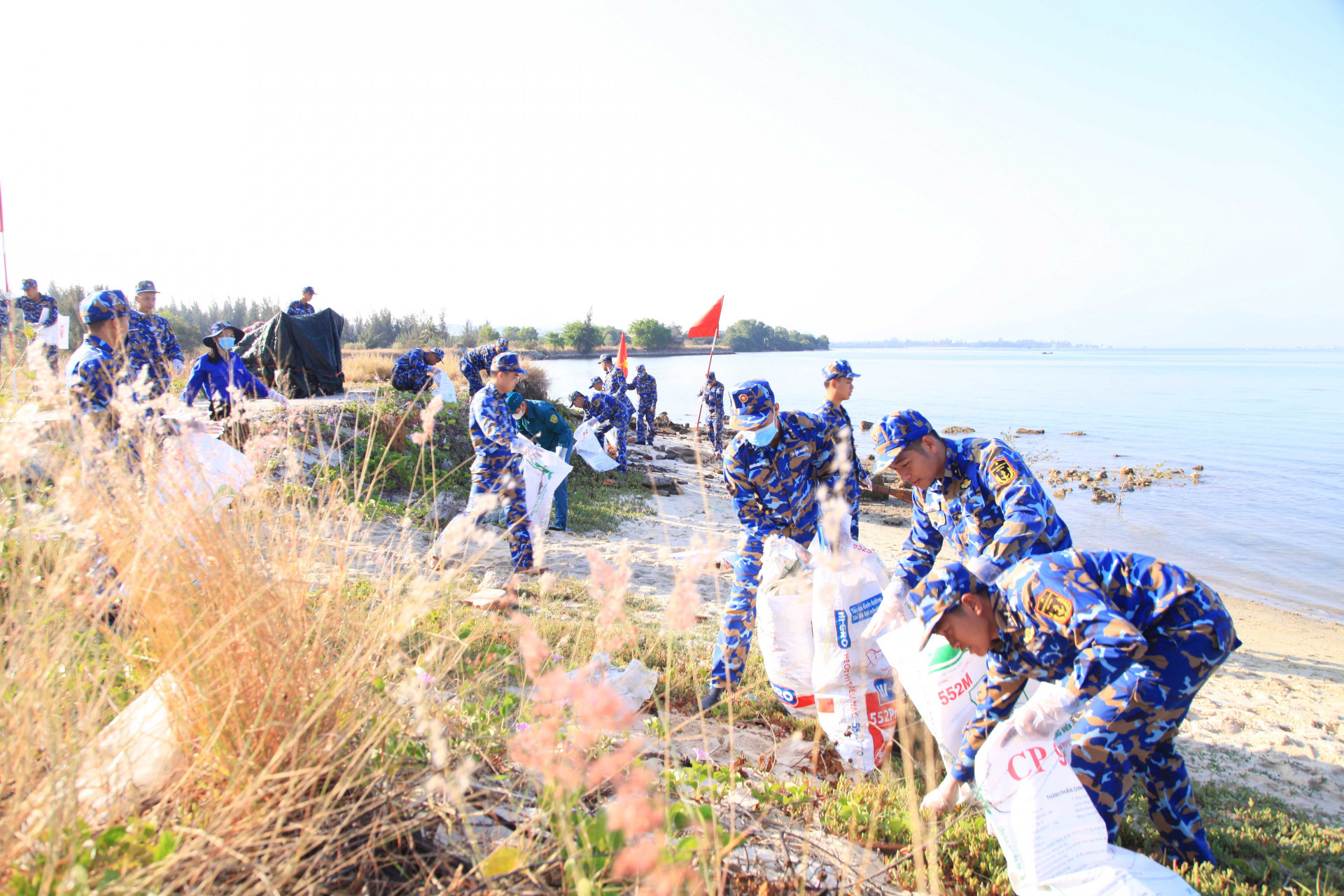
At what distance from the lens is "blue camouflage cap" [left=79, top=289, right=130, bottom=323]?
3488mm

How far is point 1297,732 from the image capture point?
380 cm

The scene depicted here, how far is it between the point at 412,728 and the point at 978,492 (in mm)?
2721

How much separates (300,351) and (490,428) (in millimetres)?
6642

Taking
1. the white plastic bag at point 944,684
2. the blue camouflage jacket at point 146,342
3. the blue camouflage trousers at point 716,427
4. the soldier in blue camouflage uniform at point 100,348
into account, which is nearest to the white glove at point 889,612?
the white plastic bag at point 944,684

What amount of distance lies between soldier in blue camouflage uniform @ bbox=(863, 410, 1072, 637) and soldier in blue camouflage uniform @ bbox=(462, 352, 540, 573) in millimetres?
3383

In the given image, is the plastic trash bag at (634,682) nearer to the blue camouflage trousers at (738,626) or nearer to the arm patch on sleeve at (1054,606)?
the blue camouflage trousers at (738,626)

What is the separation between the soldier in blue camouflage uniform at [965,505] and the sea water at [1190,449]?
23.4 ft

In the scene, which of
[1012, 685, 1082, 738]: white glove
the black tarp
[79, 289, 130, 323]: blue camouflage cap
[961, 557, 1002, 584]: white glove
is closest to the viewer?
[1012, 685, 1082, 738]: white glove

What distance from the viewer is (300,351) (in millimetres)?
10234

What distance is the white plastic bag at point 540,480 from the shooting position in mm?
6141

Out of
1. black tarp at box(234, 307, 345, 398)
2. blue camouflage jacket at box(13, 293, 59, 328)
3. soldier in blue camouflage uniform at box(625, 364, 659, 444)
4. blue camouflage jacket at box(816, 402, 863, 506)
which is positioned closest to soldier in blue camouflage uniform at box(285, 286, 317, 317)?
black tarp at box(234, 307, 345, 398)

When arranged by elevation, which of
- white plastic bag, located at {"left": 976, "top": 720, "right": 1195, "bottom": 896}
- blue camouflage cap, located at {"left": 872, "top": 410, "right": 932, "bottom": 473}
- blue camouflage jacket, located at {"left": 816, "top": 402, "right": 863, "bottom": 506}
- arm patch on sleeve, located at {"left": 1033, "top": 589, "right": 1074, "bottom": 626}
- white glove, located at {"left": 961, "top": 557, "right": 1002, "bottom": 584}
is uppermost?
blue camouflage cap, located at {"left": 872, "top": 410, "right": 932, "bottom": 473}

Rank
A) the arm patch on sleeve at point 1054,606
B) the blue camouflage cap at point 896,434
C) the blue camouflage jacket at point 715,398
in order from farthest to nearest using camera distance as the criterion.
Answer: the blue camouflage jacket at point 715,398, the blue camouflage cap at point 896,434, the arm patch on sleeve at point 1054,606

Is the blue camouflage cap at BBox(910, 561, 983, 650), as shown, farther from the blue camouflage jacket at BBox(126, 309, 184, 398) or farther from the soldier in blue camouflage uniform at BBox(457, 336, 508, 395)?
the blue camouflage jacket at BBox(126, 309, 184, 398)
